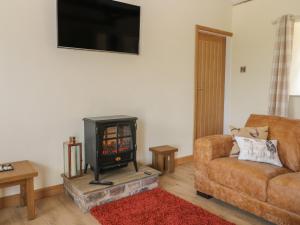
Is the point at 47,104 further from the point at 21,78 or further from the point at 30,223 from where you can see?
the point at 30,223

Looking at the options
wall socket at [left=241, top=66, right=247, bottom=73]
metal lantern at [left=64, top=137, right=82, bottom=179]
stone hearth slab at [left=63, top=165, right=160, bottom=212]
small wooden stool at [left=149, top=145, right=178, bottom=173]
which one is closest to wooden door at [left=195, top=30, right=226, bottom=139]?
wall socket at [left=241, top=66, right=247, bottom=73]

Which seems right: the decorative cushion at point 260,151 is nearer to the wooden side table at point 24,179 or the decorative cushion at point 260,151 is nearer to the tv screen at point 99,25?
the tv screen at point 99,25

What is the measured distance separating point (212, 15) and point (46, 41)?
272 cm

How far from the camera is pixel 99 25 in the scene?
9.23 feet

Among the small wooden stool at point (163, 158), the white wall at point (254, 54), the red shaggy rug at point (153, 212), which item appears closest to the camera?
the red shaggy rug at point (153, 212)

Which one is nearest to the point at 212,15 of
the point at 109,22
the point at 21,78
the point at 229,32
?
the point at 229,32

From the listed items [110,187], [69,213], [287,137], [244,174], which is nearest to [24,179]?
[69,213]

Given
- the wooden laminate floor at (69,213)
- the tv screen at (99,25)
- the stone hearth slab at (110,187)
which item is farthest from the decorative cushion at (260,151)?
the tv screen at (99,25)

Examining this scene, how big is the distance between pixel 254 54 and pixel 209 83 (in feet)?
2.79

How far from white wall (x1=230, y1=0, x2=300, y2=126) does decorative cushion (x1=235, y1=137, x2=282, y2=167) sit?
158 cm

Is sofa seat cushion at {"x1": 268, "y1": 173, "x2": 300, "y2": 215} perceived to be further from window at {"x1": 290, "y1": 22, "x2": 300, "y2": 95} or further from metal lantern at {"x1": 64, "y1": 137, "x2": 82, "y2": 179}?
window at {"x1": 290, "y1": 22, "x2": 300, "y2": 95}

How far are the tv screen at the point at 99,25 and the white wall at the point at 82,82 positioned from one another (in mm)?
120

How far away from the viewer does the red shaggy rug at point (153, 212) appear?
2.21 meters

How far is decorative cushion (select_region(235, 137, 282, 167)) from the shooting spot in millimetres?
2424
